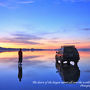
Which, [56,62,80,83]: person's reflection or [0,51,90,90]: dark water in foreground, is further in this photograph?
[56,62,80,83]: person's reflection

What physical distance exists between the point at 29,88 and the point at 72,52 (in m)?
11.3

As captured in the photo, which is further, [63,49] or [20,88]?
[63,49]

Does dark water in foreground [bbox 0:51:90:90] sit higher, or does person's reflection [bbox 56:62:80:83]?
dark water in foreground [bbox 0:51:90:90]

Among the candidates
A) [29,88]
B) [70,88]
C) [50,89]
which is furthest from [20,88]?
[70,88]

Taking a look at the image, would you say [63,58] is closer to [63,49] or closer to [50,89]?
[63,49]

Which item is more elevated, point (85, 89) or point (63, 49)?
point (63, 49)

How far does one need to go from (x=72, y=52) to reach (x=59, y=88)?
10984mm

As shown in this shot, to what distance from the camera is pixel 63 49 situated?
65.8 feet

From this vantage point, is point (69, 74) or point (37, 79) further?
point (69, 74)

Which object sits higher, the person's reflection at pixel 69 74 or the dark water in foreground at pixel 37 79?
the dark water in foreground at pixel 37 79

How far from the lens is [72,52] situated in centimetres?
1975

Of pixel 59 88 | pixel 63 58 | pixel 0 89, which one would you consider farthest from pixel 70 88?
pixel 63 58

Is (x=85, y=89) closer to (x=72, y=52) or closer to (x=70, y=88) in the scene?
(x=70, y=88)

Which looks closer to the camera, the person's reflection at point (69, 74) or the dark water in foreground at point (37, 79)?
the dark water in foreground at point (37, 79)
